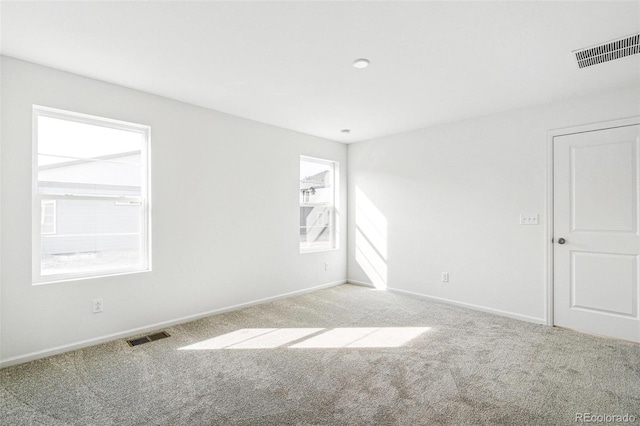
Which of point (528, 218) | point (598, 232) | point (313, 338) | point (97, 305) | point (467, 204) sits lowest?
point (313, 338)

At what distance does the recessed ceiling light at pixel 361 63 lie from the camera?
2574 millimetres

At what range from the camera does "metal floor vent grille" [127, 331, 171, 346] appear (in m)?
3.00

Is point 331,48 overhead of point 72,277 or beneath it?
overhead

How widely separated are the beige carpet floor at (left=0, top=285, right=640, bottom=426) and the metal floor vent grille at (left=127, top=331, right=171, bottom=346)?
0.22 ft

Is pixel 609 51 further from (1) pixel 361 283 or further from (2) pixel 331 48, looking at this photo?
(1) pixel 361 283

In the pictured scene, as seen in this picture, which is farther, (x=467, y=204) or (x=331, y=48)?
(x=467, y=204)

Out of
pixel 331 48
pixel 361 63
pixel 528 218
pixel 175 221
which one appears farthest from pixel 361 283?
pixel 331 48

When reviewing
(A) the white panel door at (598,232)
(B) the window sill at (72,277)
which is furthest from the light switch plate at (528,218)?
(B) the window sill at (72,277)

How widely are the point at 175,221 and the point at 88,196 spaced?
82 cm

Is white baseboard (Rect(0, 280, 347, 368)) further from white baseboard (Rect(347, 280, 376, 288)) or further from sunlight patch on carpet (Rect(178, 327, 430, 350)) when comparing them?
white baseboard (Rect(347, 280, 376, 288))

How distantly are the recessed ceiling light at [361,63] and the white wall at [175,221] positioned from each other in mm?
1963

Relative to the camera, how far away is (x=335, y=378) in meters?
2.38

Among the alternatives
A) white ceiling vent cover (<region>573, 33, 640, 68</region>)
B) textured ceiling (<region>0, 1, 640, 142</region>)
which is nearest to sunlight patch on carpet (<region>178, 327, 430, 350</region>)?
textured ceiling (<region>0, 1, 640, 142</region>)

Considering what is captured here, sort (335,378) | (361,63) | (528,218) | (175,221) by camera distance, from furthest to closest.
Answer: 1. (528,218)
2. (175,221)
3. (361,63)
4. (335,378)
